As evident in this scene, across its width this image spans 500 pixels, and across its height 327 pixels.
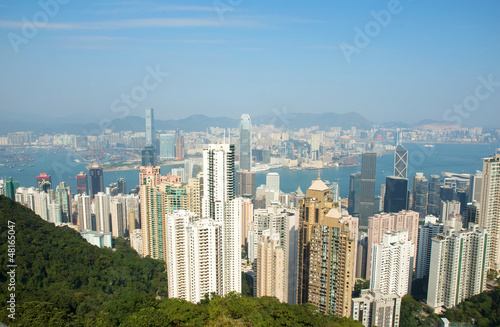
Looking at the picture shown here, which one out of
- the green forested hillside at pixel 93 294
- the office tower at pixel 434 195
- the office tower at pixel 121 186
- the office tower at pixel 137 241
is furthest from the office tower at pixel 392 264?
the office tower at pixel 121 186

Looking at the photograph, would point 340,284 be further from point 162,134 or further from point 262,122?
point 262,122

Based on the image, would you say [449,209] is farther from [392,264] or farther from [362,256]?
[392,264]

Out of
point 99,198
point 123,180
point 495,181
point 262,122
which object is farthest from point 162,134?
point 495,181

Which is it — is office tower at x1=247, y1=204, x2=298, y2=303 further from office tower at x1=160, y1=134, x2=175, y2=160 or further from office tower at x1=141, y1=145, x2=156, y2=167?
office tower at x1=160, y1=134, x2=175, y2=160

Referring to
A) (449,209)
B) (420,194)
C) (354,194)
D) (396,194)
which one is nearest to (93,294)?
(449,209)

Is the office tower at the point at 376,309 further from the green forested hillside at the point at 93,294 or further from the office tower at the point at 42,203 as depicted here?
the office tower at the point at 42,203

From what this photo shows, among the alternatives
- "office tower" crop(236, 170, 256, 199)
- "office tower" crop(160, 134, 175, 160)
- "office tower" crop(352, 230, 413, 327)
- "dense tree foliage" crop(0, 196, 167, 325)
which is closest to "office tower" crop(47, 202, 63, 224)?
"dense tree foliage" crop(0, 196, 167, 325)
